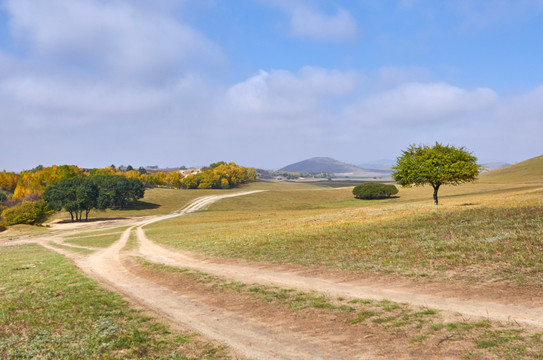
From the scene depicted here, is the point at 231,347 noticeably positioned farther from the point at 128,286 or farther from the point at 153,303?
the point at 128,286

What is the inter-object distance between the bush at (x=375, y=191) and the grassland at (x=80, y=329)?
10254 cm

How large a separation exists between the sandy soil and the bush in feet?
316

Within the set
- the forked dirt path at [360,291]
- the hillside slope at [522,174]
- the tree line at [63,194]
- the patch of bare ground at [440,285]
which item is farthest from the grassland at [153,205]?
the hillside slope at [522,174]

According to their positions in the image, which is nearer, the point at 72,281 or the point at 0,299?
the point at 0,299

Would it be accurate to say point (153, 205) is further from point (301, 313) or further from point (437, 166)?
point (301, 313)

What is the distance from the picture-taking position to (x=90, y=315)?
14.0m

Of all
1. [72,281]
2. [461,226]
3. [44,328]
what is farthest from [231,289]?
[461,226]

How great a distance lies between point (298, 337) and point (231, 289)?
679 centimetres

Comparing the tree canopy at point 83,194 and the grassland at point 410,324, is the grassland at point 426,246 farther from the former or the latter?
the tree canopy at point 83,194

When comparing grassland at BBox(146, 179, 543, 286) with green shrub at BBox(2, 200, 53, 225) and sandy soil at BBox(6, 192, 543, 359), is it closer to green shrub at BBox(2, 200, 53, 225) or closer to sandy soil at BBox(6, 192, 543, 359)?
sandy soil at BBox(6, 192, 543, 359)

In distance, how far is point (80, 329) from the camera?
12.4m

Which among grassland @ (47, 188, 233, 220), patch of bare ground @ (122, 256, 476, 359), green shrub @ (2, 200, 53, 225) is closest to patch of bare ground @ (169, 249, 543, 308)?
patch of bare ground @ (122, 256, 476, 359)

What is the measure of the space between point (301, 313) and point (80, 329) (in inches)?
334

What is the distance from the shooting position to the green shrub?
7394 centimetres
